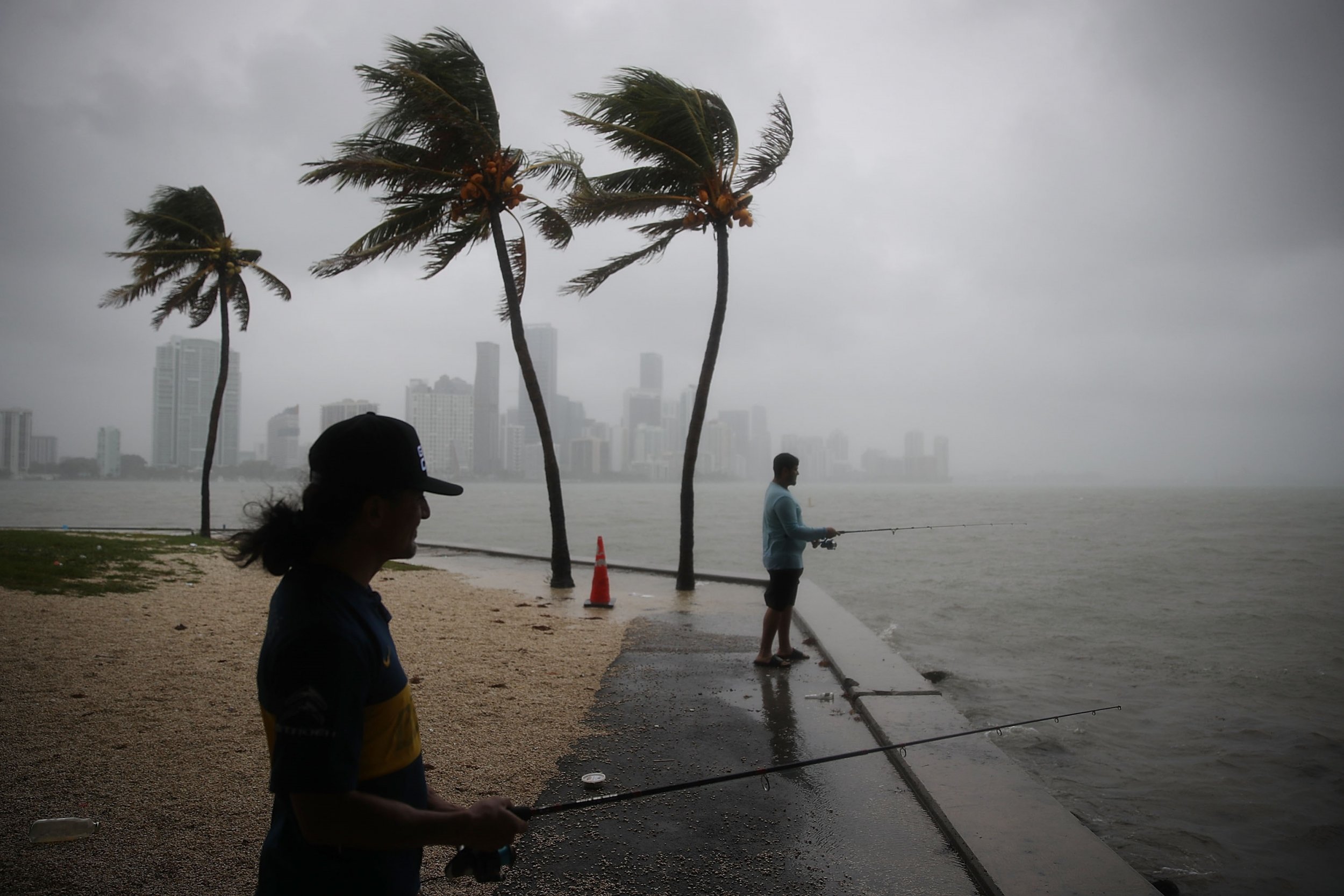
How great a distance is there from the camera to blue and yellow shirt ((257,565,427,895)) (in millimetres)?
1424

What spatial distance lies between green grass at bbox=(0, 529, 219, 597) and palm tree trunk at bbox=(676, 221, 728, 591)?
23.0 ft

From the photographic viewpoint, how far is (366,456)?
67.0 inches

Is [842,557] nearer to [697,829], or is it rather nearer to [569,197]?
→ [569,197]

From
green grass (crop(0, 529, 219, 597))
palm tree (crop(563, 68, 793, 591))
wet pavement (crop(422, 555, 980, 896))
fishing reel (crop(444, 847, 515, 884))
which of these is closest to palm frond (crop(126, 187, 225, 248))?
green grass (crop(0, 529, 219, 597))

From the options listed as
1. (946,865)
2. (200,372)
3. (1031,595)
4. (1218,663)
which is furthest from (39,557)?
(200,372)

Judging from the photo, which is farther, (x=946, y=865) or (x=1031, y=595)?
(x=1031, y=595)

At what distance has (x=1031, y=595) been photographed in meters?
19.3

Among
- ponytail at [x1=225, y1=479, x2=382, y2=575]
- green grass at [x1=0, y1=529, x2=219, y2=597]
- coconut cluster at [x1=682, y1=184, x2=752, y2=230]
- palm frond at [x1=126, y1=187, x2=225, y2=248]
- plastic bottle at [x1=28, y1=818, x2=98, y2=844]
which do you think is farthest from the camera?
palm frond at [x1=126, y1=187, x2=225, y2=248]

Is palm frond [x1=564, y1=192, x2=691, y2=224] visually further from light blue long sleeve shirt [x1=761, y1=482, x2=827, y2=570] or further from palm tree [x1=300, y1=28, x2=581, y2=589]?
light blue long sleeve shirt [x1=761, y1=482, x2=827, y2=570]

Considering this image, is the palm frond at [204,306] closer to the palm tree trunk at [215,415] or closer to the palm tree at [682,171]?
the palm tree trunk at [215,415]

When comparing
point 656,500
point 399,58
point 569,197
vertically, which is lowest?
point 656,500

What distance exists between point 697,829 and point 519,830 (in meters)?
2.37

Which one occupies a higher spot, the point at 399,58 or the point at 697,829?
the point at 399,58

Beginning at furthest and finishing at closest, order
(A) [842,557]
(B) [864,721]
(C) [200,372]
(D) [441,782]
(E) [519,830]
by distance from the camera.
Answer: (C) [200,372] < (A) [842,557] < (B) [864,721] < (D) [441,782] < (E) [519,830]
